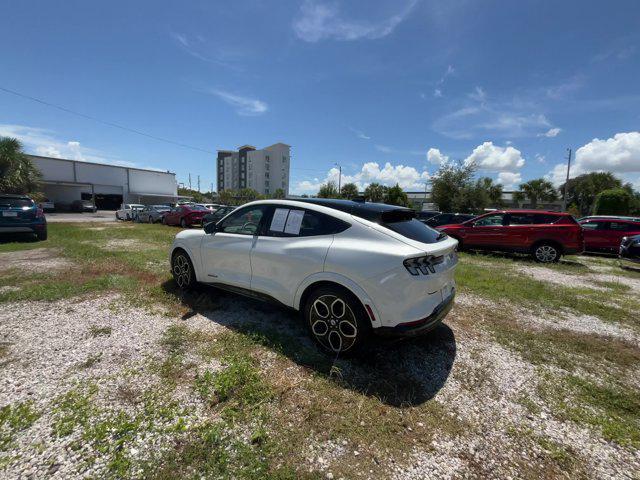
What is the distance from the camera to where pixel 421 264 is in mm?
2672

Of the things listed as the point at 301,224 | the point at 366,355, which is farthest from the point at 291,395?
the point at 301,224

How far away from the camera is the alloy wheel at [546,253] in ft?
28.7

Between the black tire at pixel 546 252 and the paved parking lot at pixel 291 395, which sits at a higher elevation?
the black tire at pixel 546 252

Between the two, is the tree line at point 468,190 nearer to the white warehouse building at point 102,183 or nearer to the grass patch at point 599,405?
the grass patch at point 599,405

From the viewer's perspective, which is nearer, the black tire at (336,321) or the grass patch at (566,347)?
the black tire at (336,321)

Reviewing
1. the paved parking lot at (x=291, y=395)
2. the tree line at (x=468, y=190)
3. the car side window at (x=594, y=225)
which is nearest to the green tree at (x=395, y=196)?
the tree line at (x=468, y=190)

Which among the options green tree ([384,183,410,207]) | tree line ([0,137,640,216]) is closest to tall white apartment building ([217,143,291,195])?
tree line ([0,137,640,216])

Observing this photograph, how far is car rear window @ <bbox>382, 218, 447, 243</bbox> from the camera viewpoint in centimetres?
290

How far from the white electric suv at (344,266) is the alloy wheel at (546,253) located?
7.69m

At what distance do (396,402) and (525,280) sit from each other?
5.59m

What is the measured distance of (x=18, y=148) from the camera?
25.6 meters

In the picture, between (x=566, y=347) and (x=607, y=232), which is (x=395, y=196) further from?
(x=566, y=347)

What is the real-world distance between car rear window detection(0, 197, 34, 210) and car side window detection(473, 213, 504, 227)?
1431 cm

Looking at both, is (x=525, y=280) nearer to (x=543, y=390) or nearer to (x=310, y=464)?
(x=543, y=390)
